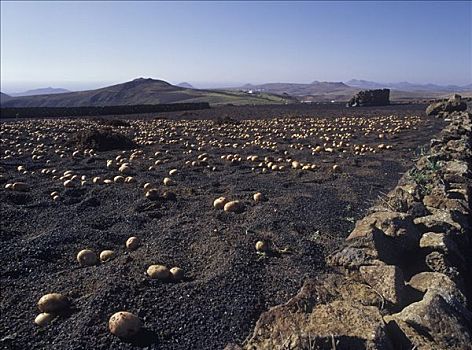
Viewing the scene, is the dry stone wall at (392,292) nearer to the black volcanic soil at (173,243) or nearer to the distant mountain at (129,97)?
the black volcanic soil at (173,243)

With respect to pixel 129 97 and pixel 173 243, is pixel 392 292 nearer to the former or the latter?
pixel 173 243

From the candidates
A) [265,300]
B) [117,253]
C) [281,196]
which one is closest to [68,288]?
[117,253]

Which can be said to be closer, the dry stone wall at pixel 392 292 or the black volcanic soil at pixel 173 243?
the dry stone wall at pixel 392 292

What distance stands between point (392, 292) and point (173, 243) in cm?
292

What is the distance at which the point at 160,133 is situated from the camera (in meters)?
19.4

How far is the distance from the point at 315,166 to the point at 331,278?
6.59 m

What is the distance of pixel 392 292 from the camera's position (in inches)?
131

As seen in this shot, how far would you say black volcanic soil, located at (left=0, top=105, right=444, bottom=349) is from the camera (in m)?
3.56

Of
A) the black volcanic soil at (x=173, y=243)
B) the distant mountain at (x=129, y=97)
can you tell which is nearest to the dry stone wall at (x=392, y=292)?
the black volcanic soil at (x=173, y=243)

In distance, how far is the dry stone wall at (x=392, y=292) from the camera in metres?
2.70

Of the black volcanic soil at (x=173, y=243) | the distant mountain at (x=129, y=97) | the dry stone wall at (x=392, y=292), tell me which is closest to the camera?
the dry stone wall at (x=392, y=292)

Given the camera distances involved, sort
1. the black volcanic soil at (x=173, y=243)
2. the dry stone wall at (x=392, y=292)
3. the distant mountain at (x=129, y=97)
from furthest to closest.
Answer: the distant mountain at (x=129, y=97), the black volcanic soil at (x=173, y=243), the dry stone wall at (x=392, y=292)

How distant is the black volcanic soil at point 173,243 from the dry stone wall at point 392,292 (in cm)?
50

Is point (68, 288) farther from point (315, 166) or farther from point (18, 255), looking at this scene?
point (315, 166)
